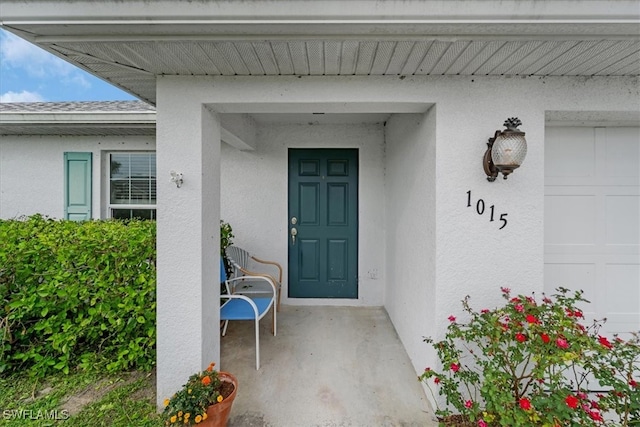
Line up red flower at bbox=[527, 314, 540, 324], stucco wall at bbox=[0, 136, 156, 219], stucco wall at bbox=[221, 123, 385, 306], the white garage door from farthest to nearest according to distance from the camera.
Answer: stucco wall at bbox=[0, 136, 156, 219]
stucco wall at bbox=[221, 123, 385, 306]
the white garage door
red flower at bbox=[527, 314, 540, 324]

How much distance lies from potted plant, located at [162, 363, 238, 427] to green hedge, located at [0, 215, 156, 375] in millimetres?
761

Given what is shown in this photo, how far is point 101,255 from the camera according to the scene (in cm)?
224

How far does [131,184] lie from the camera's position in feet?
13.1

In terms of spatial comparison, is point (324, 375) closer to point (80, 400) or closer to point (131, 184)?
point (80, 400)

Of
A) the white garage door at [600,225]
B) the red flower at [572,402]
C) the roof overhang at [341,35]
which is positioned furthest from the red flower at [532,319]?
the roof overhang at [341,35]

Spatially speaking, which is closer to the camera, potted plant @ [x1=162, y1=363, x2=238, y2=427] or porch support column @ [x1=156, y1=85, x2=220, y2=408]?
potted plant @ [x1=162, y1=363, x2=238, y2=427]

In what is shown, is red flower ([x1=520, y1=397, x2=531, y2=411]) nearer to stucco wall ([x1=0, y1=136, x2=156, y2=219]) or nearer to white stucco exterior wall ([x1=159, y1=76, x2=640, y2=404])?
white stucco exterior wall ([x1=159, y1=76, x2=640, y2=404])

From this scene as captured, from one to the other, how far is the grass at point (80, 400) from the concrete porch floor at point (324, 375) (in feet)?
2.05

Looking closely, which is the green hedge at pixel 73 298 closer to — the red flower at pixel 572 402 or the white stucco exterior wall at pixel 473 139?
the white stucco exterior wall at pixel 473 139

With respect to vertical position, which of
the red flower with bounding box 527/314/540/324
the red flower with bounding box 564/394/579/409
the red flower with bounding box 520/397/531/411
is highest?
the red flower with bounding box 527/314/540/324

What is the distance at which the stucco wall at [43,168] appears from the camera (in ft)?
12.6

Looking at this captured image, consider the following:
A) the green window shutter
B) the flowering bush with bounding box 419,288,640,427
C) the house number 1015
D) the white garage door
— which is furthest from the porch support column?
the green window shutter

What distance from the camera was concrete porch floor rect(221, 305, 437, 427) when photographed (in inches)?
74.3

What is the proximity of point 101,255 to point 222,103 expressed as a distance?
1621 millimetres
